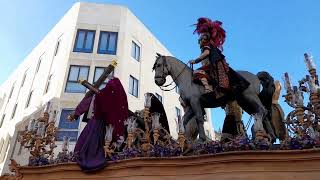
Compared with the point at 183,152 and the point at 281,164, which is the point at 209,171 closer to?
the point at 183,152

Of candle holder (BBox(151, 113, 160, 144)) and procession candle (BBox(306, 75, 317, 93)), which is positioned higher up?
procession candle (BBox(306, 75, 317, 93))

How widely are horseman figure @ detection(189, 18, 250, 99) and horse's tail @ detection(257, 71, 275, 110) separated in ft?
2.70

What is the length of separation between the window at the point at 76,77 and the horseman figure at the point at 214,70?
1288 centimetres

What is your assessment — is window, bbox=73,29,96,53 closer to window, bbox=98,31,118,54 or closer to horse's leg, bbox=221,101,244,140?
window, bbox=98,31,118,54

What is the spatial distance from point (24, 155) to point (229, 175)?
16.3 metres

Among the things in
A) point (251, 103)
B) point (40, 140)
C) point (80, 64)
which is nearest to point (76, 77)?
point (80, 64)

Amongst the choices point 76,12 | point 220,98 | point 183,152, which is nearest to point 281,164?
point 183,152

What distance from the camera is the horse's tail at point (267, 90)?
9102 mm

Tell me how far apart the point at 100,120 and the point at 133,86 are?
13.9 meters

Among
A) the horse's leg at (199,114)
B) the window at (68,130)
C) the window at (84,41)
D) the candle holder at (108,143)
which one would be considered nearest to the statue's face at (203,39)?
the horse's leg at (199,114)

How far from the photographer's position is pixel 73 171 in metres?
7.97

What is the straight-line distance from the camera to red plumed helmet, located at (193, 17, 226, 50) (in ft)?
31.8

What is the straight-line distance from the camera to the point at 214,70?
872cm

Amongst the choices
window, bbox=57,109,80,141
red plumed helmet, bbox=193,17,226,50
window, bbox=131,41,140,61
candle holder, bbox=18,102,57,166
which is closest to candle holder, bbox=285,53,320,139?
red plumed helmet, bbox=193,17,226,50
